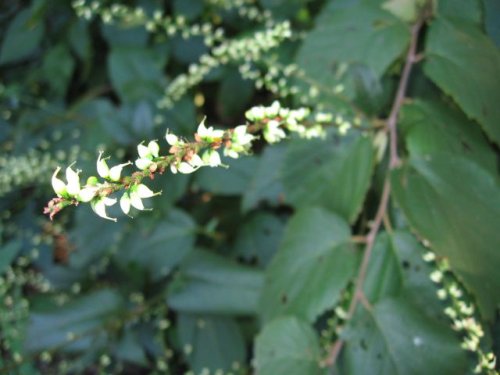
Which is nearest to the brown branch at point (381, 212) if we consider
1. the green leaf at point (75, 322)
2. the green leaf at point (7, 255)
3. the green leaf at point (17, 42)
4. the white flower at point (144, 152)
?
the white flower at point (144, 152)

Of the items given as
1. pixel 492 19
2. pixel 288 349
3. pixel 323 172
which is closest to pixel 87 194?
pixel 288 349

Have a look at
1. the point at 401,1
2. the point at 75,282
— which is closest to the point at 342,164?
the point at 401,1

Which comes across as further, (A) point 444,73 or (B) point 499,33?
(B) point 499,33

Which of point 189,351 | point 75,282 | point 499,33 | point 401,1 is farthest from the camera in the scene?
point 75,282

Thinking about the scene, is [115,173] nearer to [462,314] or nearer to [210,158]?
[210,158]

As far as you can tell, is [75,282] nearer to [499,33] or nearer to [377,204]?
[377,204]

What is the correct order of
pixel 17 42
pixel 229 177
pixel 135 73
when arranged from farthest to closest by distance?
pixel 17 42
pixel 135 73
pixel 229 177

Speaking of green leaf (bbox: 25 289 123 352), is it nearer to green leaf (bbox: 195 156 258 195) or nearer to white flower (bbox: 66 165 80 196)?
green leaf (bbox: 195 156 258 195)
